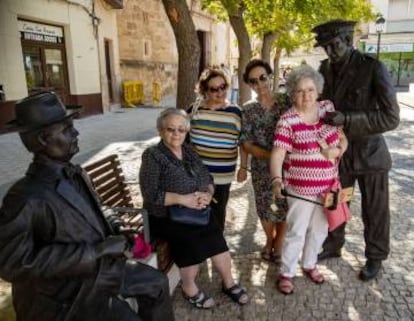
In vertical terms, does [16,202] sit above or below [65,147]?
below

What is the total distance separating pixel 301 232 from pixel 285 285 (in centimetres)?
45

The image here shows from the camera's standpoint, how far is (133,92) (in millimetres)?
17469

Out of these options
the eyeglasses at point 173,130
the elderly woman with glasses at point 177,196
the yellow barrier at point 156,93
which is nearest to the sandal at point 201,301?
the elderly woman with glasses at point 177,196

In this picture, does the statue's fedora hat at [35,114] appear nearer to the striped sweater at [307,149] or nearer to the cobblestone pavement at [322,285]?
the cobblestone pavement at [322,285]

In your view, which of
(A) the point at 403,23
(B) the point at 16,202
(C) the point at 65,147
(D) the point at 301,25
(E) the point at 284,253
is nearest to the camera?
(B) the point at 16,202

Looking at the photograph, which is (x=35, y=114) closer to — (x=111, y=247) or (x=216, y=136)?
(x=111, y=247)

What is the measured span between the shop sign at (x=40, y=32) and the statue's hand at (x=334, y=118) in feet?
34.1

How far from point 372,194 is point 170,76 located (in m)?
18.7

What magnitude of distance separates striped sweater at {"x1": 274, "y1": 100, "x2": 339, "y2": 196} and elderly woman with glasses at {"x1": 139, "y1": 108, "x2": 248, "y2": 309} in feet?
2.17

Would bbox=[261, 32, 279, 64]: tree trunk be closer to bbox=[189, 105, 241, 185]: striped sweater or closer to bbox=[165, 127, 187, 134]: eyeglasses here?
bbox=[189, 105, 241, 185]: striped sweater

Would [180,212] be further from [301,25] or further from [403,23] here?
[403,23]

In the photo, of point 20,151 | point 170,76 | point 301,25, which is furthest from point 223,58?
point 20,151

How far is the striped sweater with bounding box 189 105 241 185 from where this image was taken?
3229 millimetres

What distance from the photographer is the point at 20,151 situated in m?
8.16
